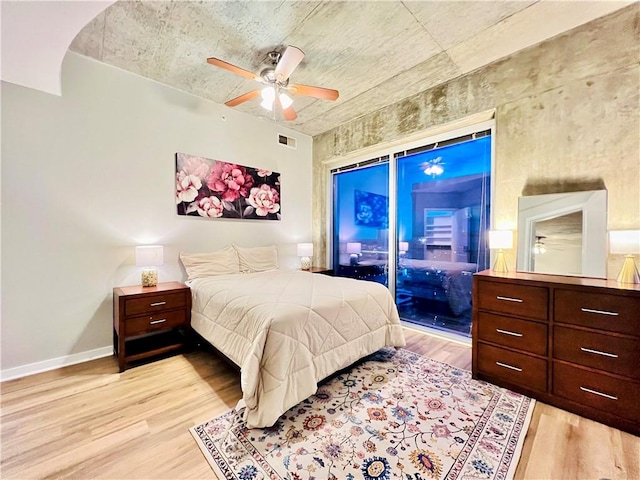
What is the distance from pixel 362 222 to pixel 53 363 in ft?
13.0

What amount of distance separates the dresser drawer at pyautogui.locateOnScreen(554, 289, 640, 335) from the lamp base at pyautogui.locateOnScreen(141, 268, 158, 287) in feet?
11.9

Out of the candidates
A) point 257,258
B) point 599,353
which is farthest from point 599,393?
point 257,258

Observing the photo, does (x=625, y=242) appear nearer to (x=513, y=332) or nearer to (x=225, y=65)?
(x=513, y=332)

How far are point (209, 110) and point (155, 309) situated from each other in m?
2.56

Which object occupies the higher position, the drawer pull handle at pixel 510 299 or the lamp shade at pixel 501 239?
the lamp shade at pixel 501 239

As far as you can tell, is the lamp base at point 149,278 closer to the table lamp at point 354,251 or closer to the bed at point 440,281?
the table lamp at point 354,251

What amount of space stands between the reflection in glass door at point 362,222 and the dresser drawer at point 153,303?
2611mm

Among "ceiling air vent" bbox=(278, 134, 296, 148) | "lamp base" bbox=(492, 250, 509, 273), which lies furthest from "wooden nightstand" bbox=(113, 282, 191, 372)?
"lamp base" bbox=(492, 250, 509, 273)

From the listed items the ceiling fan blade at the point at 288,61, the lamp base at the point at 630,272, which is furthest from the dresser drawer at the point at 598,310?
the ceiling fan blade at the point at 288,61

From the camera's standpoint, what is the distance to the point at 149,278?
2871mm

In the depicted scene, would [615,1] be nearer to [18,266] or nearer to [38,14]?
[38,14]

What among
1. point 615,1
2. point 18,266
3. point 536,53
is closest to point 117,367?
point 18,266

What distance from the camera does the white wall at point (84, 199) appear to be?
93.4 inches

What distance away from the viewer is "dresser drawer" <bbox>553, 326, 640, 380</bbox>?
5.48 feet
